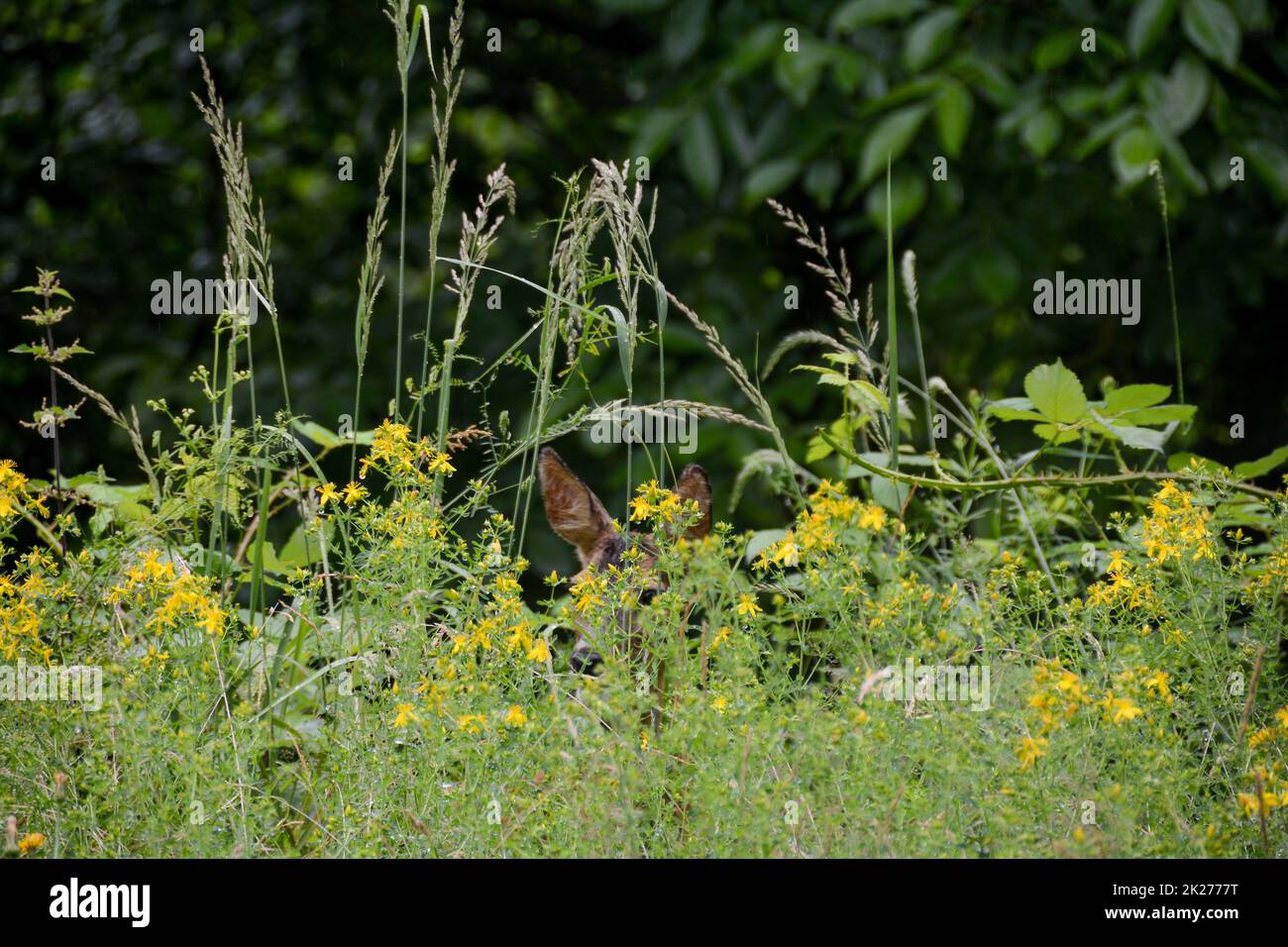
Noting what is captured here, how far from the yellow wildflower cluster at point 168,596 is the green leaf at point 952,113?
2394mm

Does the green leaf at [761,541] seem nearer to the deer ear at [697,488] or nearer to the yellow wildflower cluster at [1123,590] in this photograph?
the deer ear at [697,488]

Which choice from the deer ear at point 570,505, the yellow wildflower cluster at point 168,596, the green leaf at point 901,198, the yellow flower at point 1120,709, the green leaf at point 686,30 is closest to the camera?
the yellow flower at point 1120,709

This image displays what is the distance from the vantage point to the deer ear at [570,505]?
2.19 metres

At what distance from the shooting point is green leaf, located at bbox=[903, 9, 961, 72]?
144 inches

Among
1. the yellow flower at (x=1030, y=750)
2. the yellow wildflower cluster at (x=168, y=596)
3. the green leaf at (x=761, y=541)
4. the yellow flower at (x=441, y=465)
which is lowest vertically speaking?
the yellow flower at (x=1030, y=750)

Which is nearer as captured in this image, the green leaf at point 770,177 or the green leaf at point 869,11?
the green leaf at point 869,11

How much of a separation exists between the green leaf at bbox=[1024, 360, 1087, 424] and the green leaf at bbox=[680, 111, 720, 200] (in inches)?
70.2

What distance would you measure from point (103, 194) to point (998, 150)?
339 centimetres

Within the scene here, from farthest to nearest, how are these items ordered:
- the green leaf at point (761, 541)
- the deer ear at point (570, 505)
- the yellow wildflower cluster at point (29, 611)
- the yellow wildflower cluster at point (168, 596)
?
1. the green leaf at point (761, 541)
2. the deer ear at point (570, 505)
3. the yellow wildflower cluster at point (29, 611)
4. the yellow wildflower cluster at point (168, 596)

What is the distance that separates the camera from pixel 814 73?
3.76 metres

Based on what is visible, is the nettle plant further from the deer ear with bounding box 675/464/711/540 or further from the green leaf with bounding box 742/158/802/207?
the green leaf with bounding box 742/158/802/207

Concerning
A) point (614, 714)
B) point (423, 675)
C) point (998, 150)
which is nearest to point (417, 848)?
point (423, 675)

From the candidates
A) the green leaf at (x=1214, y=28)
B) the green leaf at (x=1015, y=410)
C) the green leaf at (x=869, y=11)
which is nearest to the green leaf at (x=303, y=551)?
the green leaf at (x=1015, y=410)

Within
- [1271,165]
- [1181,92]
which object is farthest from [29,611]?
[1271,165]
